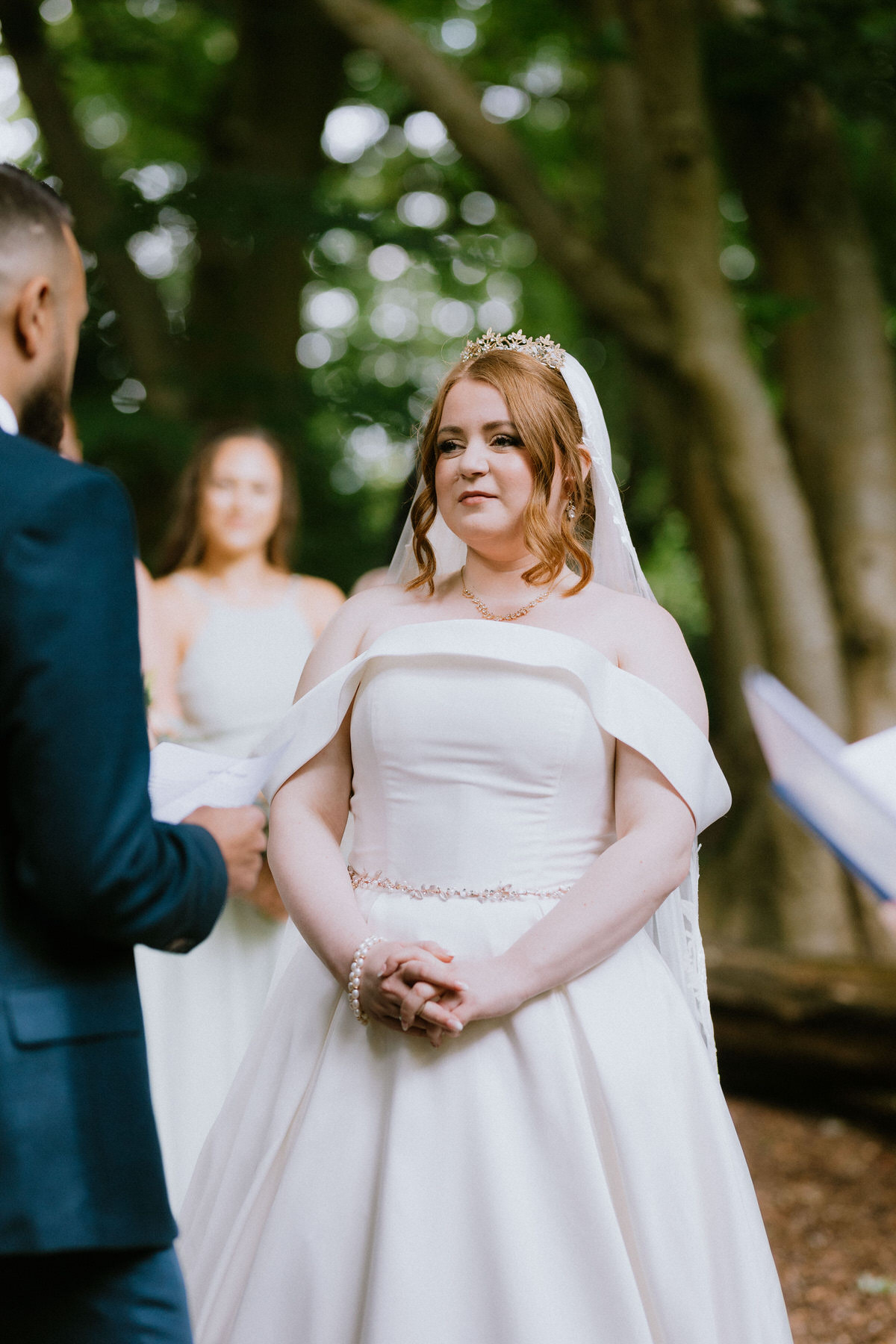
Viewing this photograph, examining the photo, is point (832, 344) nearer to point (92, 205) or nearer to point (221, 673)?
point (221, 673)

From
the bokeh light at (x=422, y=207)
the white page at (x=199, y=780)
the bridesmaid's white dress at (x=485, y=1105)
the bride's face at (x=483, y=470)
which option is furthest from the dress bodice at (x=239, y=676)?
the bokeh light at (x=422, y=207)

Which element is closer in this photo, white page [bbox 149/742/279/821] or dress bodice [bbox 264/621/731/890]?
dress bodice [bbox 264/621/731/890]

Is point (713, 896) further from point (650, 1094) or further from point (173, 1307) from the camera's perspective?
point (173, 1307)

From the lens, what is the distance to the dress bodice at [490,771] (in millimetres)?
2547

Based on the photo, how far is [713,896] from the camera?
8.29m

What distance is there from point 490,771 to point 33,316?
4.03ft

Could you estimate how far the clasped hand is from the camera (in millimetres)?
2301

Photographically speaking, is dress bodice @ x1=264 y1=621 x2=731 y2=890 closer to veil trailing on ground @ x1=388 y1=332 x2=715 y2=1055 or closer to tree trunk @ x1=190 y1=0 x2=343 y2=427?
veil trailing on ground @ x1=388 y1=332 x2=715 y2=1055

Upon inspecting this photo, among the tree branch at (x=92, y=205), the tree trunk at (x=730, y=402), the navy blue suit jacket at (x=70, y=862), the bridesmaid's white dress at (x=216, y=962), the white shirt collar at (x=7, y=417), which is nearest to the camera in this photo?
the navy blue suit jacket at (x=70, y=862)

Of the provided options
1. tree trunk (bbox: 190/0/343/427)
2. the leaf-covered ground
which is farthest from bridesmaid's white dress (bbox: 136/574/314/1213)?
tree trunk (bbox: 190/0/343/427)

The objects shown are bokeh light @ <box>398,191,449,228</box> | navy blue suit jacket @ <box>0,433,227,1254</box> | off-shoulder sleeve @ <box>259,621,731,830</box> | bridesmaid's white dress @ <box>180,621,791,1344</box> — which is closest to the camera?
navy blue suit jacket @ <box>0,433,227,1254</box>

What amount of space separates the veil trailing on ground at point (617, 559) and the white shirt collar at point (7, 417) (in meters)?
1.27

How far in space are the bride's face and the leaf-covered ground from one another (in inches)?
118

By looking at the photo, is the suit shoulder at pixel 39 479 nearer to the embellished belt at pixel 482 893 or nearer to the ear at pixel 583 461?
the embellished belt at pixel 482 893
